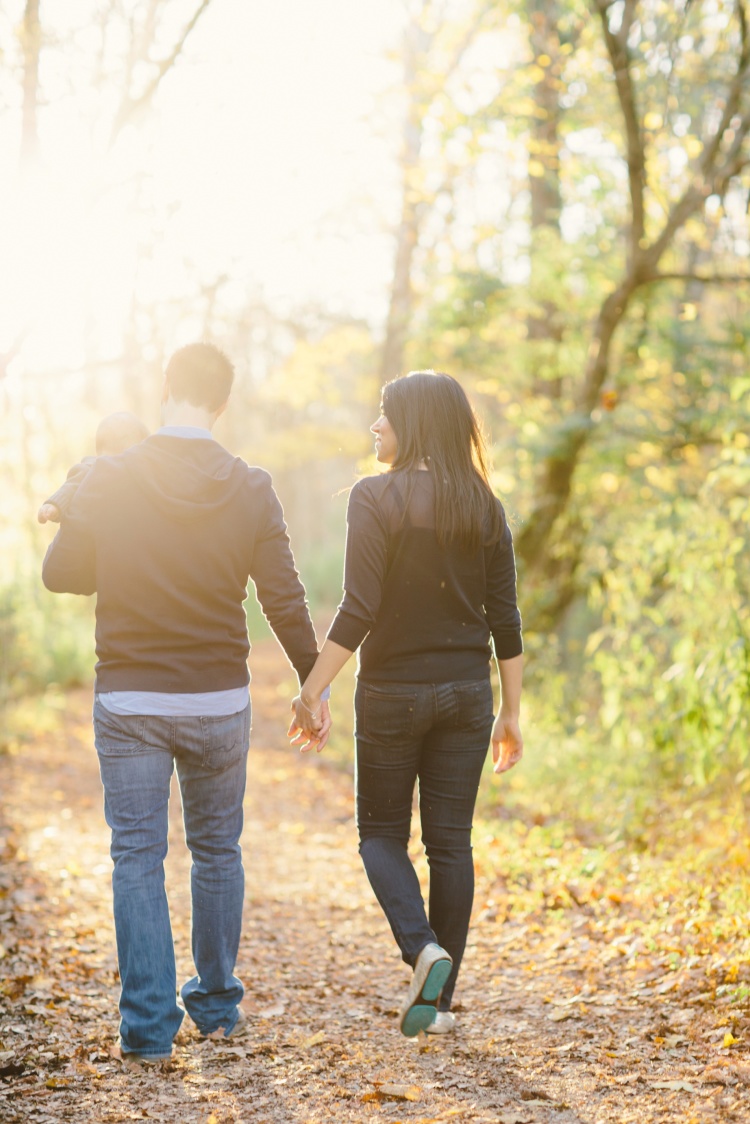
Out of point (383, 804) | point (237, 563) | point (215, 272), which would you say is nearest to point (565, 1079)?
point (383, 804)

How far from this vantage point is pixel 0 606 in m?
10.8

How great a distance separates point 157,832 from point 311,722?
597mm

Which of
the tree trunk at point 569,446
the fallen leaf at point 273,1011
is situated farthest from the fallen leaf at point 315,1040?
the tree trunk at point 569,446

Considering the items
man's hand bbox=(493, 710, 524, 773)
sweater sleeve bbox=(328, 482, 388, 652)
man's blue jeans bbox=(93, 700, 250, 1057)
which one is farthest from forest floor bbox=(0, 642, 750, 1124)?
sweater sleeve bbox=(328, 482, 388, 652)

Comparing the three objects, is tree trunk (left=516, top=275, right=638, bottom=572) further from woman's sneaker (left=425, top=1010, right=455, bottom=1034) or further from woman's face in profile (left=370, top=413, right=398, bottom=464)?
woman's sneaker (left=425, top=1010, right=455, bottom=1034)

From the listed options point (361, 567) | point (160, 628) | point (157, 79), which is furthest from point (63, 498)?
point (157, 79)

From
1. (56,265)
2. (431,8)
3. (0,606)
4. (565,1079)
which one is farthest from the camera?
(431,8)

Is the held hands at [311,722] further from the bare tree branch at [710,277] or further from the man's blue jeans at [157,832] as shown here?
the bare tree branch at [710,277]

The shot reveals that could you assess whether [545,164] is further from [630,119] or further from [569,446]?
[569,446]

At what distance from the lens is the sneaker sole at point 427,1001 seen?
339 centimetres

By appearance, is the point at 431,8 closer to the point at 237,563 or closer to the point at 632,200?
the point at 632,200

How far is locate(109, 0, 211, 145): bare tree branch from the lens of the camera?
6406 mm

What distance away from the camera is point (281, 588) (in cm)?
353

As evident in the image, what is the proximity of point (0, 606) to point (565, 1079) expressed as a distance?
8.78 metres
